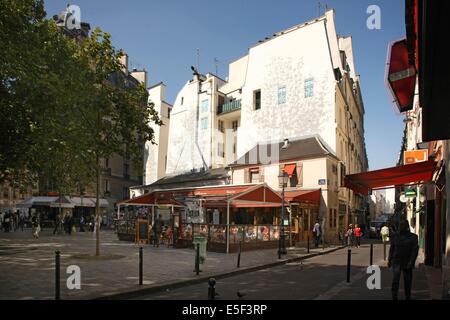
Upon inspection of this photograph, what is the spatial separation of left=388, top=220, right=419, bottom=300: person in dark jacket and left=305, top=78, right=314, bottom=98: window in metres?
25.2

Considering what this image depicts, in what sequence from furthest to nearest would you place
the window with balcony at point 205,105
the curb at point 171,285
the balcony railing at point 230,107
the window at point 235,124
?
1. the window with balcony at point 205,105
2. the window at point 235,124
3. the balcony railing at point 230,107
4. the curb at point 171,285

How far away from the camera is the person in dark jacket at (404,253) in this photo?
807 cm

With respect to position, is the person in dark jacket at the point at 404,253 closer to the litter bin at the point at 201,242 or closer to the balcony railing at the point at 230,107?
the litter bin at the point at 201,242

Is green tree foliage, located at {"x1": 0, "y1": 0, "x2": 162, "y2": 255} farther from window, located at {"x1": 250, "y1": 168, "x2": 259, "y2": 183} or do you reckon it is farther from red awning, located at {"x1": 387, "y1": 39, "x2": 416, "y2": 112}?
window, located at {"x1": 250, "y1": 168, "x2": 259, "y2": 183}

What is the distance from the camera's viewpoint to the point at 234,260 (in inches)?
643

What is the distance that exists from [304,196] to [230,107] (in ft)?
55.4

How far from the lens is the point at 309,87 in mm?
32625

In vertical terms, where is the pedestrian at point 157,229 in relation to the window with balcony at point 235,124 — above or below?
below

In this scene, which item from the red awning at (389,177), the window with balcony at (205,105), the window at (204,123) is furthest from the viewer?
the window with balcony at (205,105)

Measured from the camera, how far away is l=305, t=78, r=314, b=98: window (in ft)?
106

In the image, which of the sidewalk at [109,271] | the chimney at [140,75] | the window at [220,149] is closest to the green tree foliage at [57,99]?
the sidewalk at [109,271]

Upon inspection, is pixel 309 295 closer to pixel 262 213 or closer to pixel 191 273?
pixel 191 273

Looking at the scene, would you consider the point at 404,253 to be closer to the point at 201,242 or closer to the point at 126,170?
the point at 201,242

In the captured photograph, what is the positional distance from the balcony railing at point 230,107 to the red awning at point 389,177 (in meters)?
28.2
